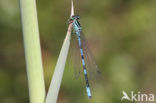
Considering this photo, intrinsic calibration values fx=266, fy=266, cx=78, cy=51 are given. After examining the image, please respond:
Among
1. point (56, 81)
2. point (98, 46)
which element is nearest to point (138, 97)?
point (98, 46)

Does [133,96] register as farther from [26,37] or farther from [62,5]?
[26,37]

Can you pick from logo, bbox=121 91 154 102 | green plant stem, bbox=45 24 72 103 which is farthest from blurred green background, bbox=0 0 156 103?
green plant stem, bbox=45 24 72 103

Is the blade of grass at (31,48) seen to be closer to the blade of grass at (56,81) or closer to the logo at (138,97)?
the blade of grass at (56,81)

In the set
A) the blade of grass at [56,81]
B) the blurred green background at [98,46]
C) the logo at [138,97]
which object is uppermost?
the blurred green background at [98,46]

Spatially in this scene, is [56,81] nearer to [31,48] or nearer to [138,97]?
[31,48]

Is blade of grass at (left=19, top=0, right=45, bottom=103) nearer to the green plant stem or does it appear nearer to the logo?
the green plant stem

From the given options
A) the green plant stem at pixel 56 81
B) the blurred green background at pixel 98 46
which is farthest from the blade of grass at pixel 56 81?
the blurred green background at pixel 98 46
